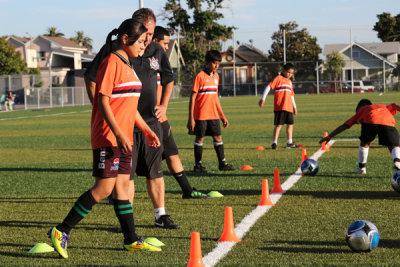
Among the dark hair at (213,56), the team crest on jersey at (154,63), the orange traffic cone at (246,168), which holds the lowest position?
the orange traffic cone at (246,168)

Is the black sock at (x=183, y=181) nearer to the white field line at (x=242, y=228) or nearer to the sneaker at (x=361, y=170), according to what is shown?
the white field line at (x=242, y=228)

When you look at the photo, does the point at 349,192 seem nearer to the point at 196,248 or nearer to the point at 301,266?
the point at 301,266

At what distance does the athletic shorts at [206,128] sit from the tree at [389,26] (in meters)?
94.2

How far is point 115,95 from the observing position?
→ 4.96 m

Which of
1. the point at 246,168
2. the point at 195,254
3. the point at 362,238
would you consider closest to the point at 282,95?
the point at 246,168

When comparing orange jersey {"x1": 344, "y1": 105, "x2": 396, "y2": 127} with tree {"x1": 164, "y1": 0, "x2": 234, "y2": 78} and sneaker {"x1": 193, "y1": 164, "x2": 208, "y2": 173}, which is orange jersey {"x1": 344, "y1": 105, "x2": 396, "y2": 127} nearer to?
sneaker {"x1": 193, "y1": 164, "x2": 208, "y2": 173}

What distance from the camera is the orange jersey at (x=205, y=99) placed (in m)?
10.2

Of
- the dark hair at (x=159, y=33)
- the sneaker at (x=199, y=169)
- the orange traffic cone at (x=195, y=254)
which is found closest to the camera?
the orange traffic cone at (x=195, y=254)

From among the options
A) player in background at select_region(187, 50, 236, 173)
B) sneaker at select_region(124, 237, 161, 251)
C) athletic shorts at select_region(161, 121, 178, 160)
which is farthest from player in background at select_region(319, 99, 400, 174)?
sneaker at select_region(124, 237, 161, 251)

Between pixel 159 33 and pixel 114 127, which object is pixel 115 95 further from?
pixel 159 33

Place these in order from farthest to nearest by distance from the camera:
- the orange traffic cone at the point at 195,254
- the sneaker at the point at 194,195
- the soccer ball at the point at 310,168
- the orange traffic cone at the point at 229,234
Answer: the soccer ball at the point at 310,168 → the sneaker at the point at 194,195 → the orange traffic cone at the point at 229,234 → the orange traffic cone at the point at 195,254

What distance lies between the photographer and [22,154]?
14594 mm

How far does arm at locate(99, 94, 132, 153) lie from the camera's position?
4.74 m

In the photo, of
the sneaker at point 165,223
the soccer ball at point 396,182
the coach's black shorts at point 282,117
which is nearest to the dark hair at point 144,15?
the sneaker at point 165,223
